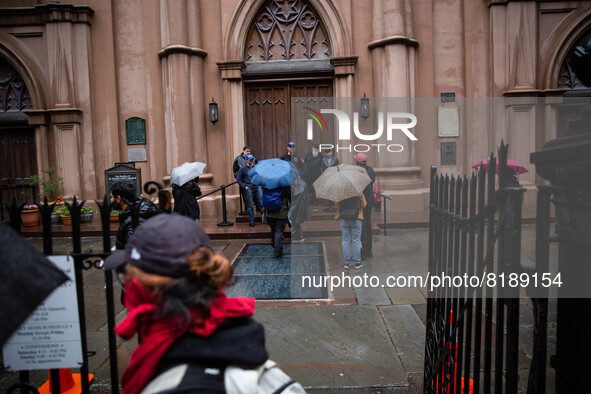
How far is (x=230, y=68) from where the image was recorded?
11.3 metres

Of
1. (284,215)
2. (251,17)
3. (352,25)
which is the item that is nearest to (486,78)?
(352,25)

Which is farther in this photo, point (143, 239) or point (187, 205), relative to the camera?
point (187, 205)

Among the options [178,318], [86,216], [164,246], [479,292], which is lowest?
[86,216]

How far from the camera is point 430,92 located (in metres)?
11.2

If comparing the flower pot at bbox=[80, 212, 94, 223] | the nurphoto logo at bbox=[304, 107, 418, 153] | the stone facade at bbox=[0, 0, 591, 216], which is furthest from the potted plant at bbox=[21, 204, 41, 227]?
the nurphoto logo at bbox=[304, 107, 418, 153]

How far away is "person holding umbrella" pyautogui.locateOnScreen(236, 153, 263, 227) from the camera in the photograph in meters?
9.58

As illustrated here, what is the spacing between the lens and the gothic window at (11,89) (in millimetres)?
11688

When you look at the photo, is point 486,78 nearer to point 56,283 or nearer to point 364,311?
point 364,311

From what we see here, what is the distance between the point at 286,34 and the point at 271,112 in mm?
2149

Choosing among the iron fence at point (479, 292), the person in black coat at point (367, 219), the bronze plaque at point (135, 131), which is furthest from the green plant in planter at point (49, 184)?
the iron fence at point (479, 292)

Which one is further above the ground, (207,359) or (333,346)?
(207,359)

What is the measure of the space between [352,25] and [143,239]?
36.3 feet

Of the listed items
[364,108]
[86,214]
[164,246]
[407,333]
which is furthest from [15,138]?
[164,246]

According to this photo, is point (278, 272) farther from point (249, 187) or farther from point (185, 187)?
point (249, 187)
